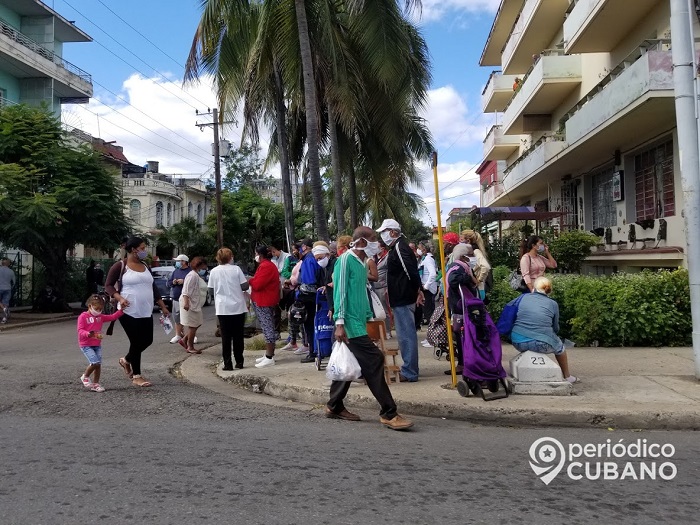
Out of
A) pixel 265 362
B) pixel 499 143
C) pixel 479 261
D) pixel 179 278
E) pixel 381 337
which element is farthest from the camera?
pixel 499 143

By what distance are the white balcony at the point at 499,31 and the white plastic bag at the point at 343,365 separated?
906 inches

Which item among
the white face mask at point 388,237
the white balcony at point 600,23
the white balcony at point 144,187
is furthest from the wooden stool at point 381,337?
the white balcony at point 144,187

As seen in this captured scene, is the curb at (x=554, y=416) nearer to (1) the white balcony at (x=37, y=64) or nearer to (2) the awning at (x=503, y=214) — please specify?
(2) the awning at (x=503, y=214)

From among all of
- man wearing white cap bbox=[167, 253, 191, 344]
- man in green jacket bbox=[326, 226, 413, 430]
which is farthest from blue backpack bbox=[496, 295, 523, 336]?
man wearing white cap bbox=[167, 253, 191, 344]

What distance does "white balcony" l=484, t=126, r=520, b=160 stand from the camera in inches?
1193

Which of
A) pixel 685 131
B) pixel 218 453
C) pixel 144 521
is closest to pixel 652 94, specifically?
pixel 685 131

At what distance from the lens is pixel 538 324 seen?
22.6 ft

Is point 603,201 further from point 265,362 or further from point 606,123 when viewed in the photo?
point 265,362

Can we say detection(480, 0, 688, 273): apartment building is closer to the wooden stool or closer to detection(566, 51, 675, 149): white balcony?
detection(566, 51, 675, 149): white balcony

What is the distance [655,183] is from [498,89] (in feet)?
48.8

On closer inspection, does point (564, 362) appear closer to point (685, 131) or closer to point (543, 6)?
point (685, 131)

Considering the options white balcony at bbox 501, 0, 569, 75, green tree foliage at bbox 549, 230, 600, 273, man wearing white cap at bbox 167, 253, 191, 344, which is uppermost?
white balcony at bbox 501, 0, 569, 75

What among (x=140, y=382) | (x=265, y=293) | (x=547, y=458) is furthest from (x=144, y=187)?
(x=547, y=458)

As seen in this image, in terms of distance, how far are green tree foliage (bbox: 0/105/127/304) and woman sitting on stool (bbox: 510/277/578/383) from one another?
15.6m
